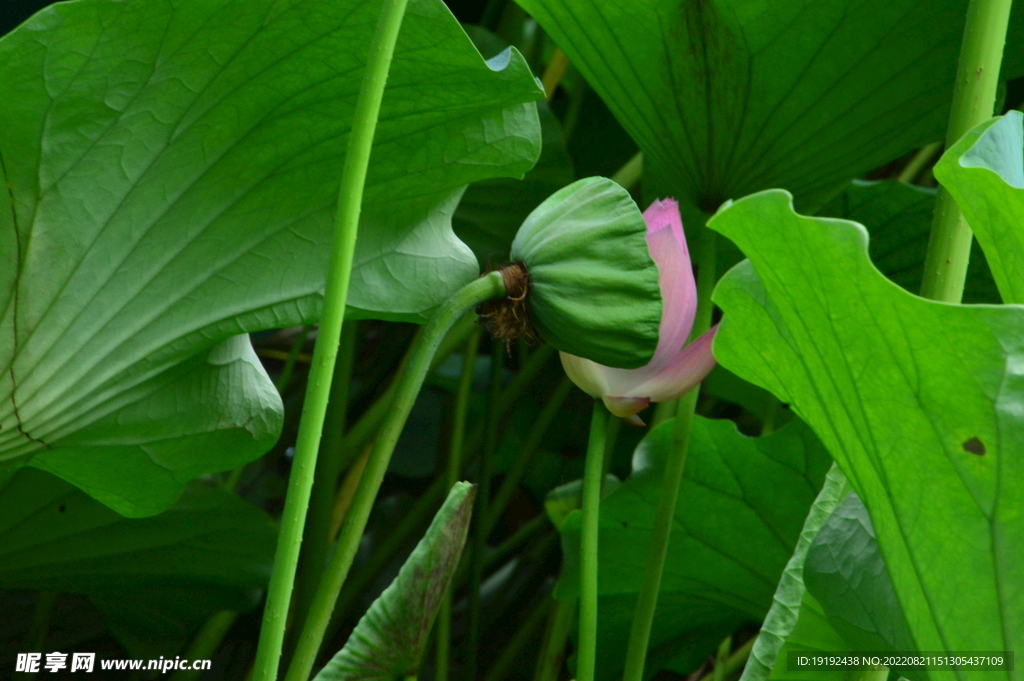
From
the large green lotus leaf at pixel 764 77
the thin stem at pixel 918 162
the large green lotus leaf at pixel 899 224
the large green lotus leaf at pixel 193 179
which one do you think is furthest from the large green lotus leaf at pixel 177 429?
the thin stem at pixel 918 162

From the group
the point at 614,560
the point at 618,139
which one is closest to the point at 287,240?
the point at 614,560

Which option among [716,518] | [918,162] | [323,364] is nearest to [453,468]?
[716,518]

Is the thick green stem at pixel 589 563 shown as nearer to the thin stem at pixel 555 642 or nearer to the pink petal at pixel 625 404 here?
the pink petal at pixel 625 404

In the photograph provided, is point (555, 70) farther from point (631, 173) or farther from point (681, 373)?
point (681, 373)

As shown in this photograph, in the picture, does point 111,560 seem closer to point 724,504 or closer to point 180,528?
point 180,528

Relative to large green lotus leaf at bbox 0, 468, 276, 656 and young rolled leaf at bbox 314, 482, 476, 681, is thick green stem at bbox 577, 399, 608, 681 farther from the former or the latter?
large green lotus leaf at bbox 0, 468, 276, 656

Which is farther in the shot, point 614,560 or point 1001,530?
point 614,560
